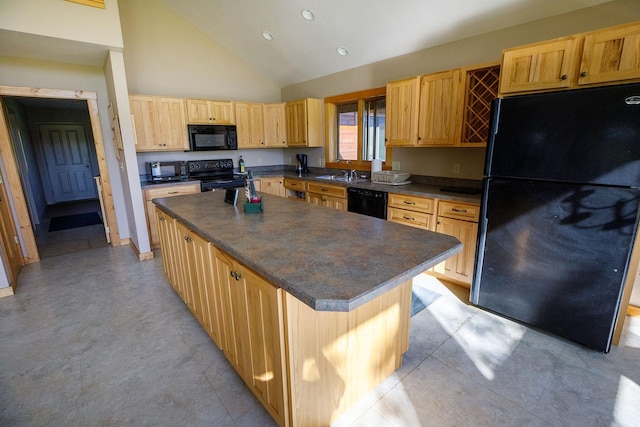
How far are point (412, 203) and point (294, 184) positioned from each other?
7.35ft

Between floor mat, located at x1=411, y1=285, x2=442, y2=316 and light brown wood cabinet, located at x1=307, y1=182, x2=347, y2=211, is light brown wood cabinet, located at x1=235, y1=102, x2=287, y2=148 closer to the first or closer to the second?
light brown wood cabinet, located at x1=307, y1=182, x2=347, y2=211

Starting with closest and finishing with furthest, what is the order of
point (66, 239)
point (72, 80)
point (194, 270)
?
point (194, 270) < point (72, 80) < point (66, 239)

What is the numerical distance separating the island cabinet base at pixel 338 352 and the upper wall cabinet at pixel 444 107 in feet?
6.17

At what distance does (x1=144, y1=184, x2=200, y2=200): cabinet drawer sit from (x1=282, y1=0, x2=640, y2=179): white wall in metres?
2.43

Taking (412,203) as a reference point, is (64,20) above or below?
above

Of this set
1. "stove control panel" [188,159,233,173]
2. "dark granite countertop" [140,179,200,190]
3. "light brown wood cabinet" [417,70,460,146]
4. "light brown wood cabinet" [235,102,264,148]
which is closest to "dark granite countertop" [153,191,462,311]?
"light brown wood cabinet" [417,70,460,146]

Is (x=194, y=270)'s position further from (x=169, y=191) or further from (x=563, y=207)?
(x=563, y=207)

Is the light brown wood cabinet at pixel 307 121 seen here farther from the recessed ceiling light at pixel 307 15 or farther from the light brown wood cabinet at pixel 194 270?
the light brown wood cabinet at pixel 194 270

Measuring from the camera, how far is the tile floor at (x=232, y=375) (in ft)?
5.20

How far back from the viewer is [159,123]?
13.4 ft

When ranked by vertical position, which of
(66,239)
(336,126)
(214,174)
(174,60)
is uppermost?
(174,60)

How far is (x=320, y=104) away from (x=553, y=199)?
358 cm

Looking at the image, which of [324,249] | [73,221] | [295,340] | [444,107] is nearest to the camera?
[295,340]

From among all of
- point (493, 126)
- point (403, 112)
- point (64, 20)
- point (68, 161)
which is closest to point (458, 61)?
point (403, 112)
